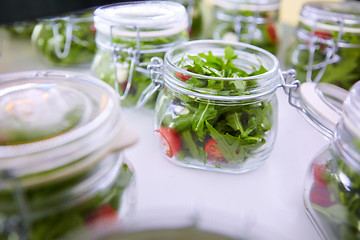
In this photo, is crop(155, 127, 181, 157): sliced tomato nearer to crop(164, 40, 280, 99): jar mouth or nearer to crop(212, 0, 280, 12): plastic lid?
crop(164, 40, 280, 99): jar mouth

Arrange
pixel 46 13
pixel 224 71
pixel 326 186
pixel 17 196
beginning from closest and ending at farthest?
pixel 17 196, pixel 326 186, pixel 224 71, pixel 46 13

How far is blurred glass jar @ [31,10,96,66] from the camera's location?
71cm

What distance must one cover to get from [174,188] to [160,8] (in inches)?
14.1

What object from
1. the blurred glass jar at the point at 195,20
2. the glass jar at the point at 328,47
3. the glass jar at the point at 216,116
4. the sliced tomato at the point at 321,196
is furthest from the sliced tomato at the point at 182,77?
the blurred glass jar at the point at 195,20

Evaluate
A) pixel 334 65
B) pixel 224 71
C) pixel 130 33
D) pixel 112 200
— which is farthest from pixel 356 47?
pixel 112 200

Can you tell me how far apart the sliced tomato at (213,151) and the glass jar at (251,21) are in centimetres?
42

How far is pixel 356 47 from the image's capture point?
63 cm

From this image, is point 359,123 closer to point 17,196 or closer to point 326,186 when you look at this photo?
point 326,186

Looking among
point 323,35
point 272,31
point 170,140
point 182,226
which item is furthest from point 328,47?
point 182,226

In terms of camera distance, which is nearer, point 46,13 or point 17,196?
point 17,196

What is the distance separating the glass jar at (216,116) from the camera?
0.43 metres

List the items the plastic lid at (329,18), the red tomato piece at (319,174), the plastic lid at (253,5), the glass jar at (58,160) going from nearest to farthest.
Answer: the glass jar at (58,160) < the red tomato piece at (319,174) < the plastic lid at (329,18) < the plastic lid at (253,5)

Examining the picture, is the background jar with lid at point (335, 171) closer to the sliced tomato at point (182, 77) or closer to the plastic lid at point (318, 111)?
the plastic lid at point (318, 111)

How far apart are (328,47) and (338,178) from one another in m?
0.37
